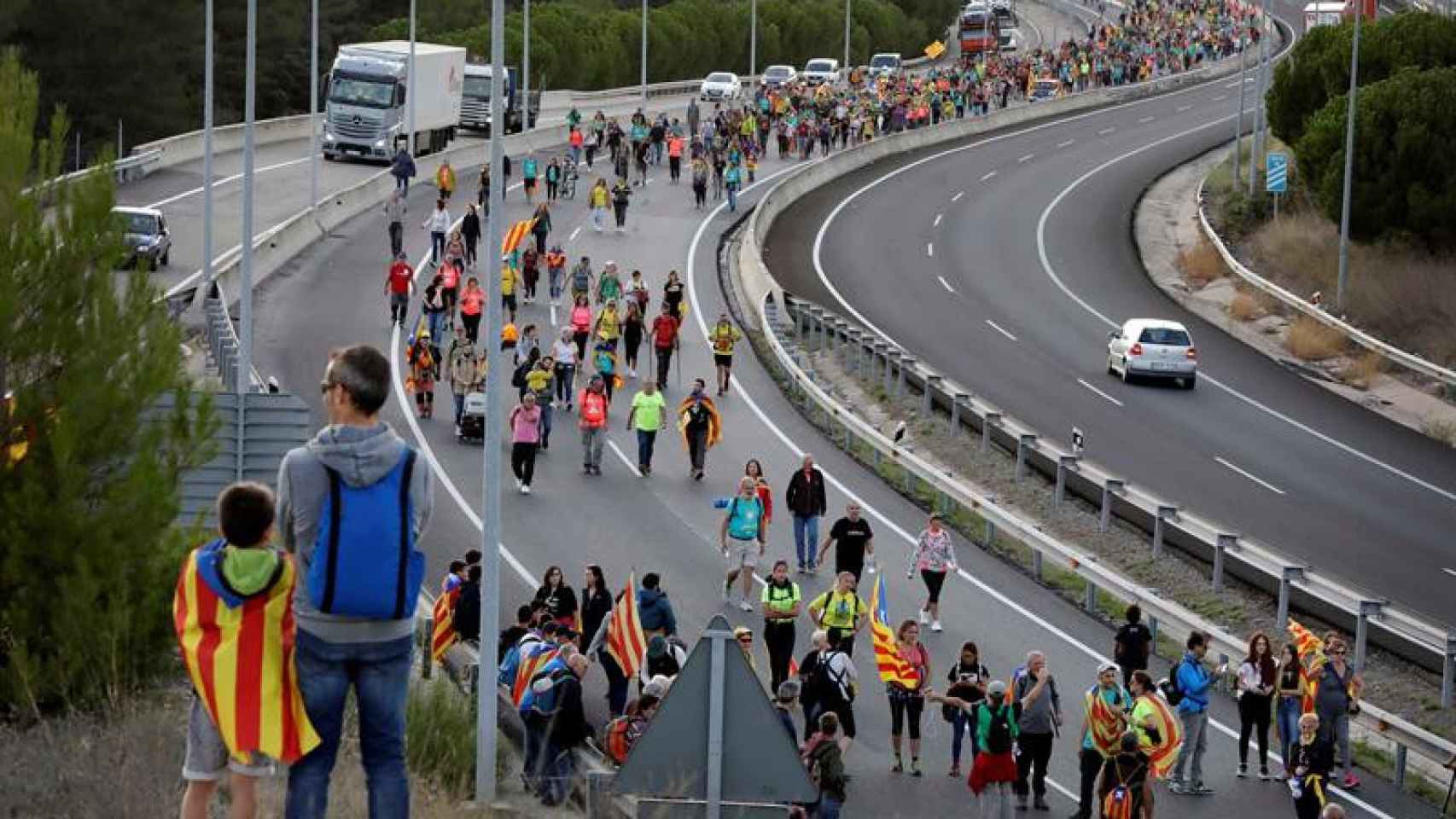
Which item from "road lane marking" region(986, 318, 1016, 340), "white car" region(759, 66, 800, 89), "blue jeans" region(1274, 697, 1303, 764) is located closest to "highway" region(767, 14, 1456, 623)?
"road lane marking" region(986, 318, 1016, 340)

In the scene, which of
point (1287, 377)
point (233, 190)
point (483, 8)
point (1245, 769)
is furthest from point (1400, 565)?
point (483, 8)

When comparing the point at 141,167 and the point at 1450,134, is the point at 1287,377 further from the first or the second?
the point at 141,167

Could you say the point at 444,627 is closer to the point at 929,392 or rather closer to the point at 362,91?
the point at 929,392

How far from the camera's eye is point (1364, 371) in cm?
4894

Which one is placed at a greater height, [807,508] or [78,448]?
[78,448]

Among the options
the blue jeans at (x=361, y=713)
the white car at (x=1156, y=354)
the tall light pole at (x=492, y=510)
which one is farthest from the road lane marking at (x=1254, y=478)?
the blue jeans at (x=361, y=713)

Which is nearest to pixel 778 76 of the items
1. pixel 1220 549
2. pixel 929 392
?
pixel 929 392

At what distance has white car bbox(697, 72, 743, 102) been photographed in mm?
94438

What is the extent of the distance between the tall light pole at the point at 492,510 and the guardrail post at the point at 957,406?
60.0 feet

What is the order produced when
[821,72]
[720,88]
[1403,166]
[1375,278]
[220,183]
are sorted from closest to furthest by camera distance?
[1375,278] < [1403,166] < [220,183] < [720,88] < [821,72]

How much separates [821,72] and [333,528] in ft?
316

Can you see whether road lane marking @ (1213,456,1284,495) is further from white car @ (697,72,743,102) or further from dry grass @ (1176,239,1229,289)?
white car @ (697,72,743,102)

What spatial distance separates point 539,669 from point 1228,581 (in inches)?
511

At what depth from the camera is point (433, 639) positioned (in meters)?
21.2
